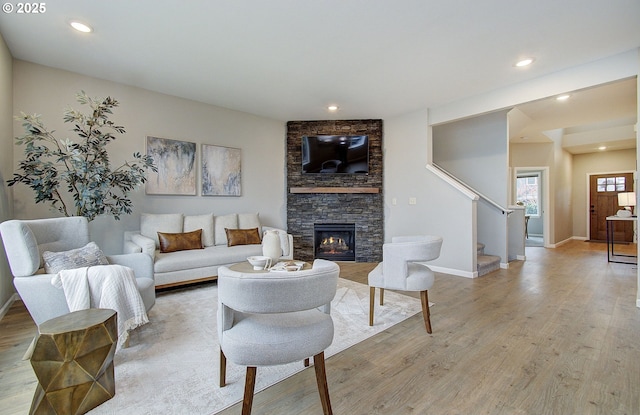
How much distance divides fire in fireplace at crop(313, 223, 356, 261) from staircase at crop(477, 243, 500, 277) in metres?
2.11

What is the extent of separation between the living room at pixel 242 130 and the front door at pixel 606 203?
23.7ft

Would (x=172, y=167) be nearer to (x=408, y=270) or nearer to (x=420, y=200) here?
(x=408, y=270)

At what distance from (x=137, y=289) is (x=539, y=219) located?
37.8 feet

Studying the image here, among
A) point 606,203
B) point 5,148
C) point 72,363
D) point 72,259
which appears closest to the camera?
point 72,363

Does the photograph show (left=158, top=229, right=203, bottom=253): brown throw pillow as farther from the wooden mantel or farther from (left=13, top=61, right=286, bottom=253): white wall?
the wooden mantel

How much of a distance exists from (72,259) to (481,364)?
3.18 metres

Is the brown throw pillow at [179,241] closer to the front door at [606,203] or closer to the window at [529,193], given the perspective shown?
the window at [529,193]

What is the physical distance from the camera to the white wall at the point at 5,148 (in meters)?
2.71

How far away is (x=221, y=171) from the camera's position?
4.72 metres

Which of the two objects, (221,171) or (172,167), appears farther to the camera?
(221,171)

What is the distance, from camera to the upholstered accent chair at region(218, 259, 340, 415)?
46.2 inches

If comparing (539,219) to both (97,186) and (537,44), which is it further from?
(97,186)

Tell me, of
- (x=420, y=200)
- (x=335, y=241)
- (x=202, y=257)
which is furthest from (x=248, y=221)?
(x=420, y=200)

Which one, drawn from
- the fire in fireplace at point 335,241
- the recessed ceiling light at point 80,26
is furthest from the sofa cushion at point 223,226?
the recessed ceiling light at point 80,26
